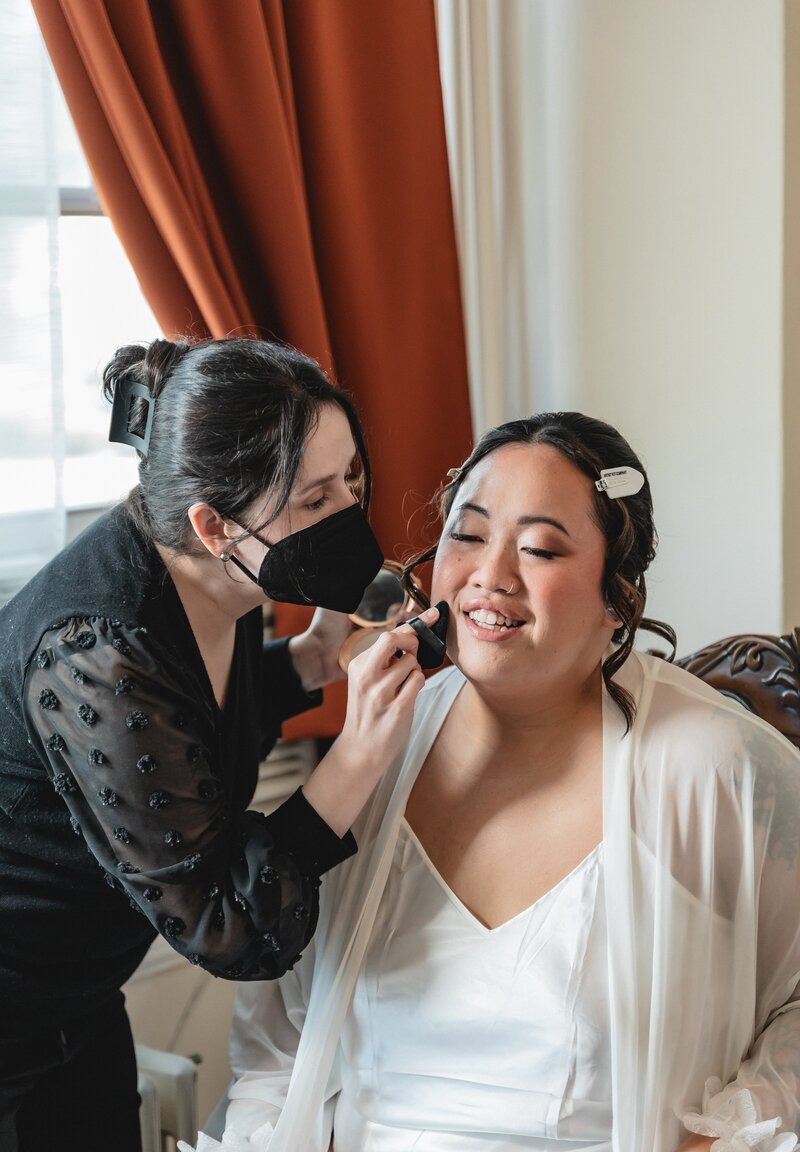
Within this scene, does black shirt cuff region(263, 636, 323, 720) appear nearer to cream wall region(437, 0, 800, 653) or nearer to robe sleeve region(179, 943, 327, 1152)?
robe sleeve region(179, 943, 327, 1152)

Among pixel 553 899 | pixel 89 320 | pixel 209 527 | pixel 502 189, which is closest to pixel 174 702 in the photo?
pixel 209 527

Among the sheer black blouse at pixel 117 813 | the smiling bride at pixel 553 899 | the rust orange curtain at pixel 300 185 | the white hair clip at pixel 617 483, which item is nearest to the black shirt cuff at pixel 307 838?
the sheer black blouse at pixel 117 813

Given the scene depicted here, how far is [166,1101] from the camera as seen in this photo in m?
2.01

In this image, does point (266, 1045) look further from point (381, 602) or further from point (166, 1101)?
point (381, 602)

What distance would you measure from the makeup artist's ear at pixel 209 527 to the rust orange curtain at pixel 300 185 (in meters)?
0.75

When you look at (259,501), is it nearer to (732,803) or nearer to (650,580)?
(732,803)

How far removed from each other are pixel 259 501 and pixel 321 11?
1.29 metres

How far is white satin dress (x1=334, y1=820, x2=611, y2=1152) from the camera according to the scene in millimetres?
1378

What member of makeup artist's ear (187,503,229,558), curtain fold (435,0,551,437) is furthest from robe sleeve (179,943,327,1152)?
curtain fold (435,0,551,437)

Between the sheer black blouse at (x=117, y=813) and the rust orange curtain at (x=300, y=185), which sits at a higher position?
the rust orange curtain at (x=300, y=185)

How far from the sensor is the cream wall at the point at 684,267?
7.11 feet

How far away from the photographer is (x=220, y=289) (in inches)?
81.7

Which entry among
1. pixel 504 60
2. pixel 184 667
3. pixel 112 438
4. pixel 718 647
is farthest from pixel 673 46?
pixel 184 667

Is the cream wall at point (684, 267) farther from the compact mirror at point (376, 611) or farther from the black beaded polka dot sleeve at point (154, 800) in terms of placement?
the black beaded polka dot sleeve at point (154, 800)
